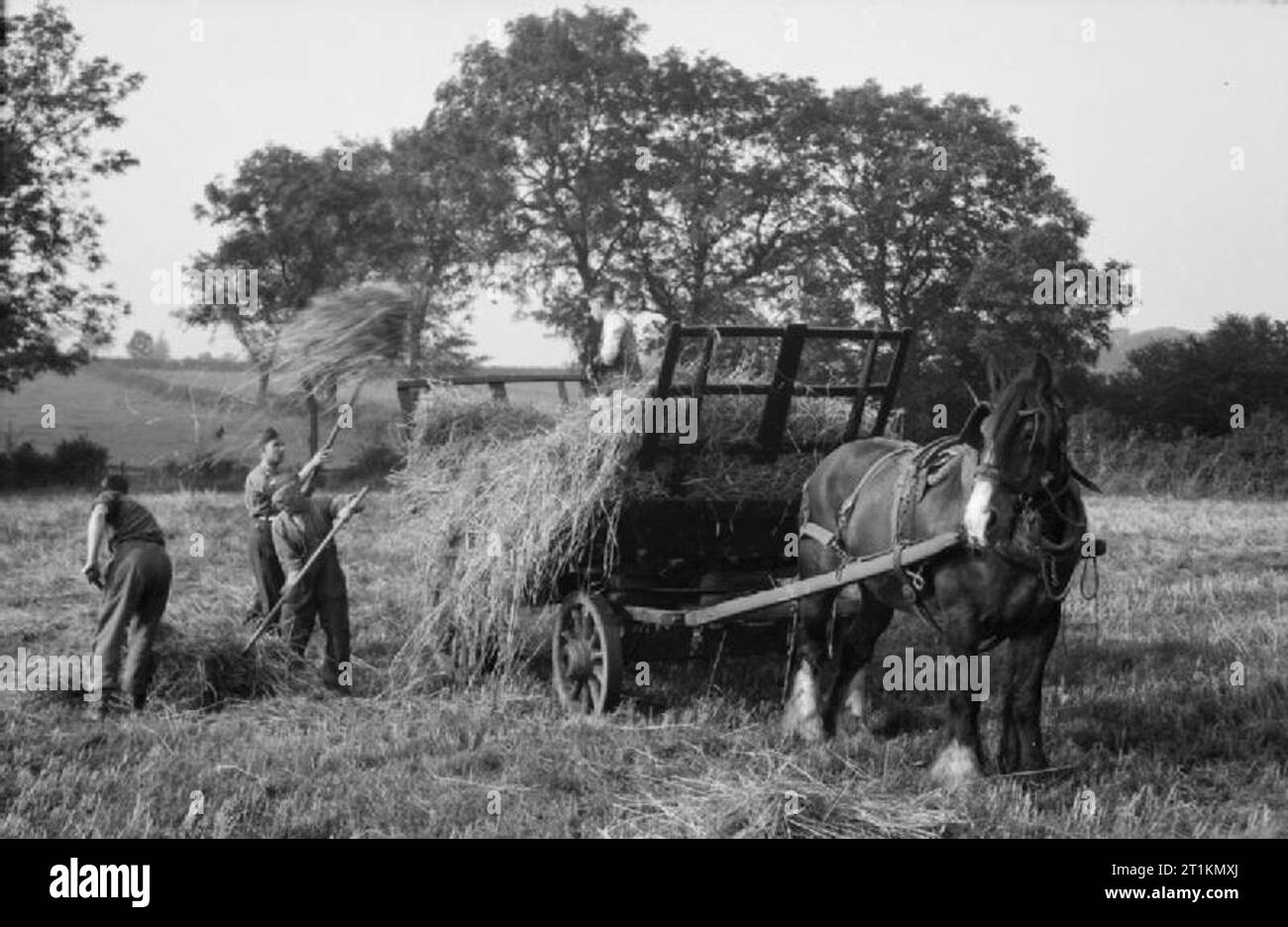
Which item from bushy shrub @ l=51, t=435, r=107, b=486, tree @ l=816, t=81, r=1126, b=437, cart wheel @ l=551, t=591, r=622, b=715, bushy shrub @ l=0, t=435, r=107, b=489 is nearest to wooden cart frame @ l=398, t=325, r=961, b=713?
cart wheel @ l=551, t=591, r=622, b=715

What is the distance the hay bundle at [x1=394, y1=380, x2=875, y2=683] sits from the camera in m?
8.15

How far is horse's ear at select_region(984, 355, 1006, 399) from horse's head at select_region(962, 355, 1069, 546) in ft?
0.42

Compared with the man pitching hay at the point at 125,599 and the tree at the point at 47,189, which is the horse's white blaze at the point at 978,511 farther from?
the tree at the point at 47,189

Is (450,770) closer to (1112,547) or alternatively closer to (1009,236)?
(1112,547)

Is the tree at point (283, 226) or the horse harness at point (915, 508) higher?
the tree at point (283, 226)

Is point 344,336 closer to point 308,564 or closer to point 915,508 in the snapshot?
point 308,564

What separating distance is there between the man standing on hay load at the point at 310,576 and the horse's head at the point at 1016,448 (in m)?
4.73

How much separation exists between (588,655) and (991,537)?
3100 millimetres

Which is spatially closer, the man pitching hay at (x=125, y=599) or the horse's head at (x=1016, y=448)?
A: the horse's head at (x=1016, y=448)

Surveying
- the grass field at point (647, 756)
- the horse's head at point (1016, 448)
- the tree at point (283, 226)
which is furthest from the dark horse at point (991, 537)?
the tree at point (283, 226)

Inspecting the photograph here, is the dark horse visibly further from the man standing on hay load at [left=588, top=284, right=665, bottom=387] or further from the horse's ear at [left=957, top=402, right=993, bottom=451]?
the man standing on hay load at [left=588, top=284, right=665, bottom=387]

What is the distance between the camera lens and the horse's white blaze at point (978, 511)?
20.1 ft
